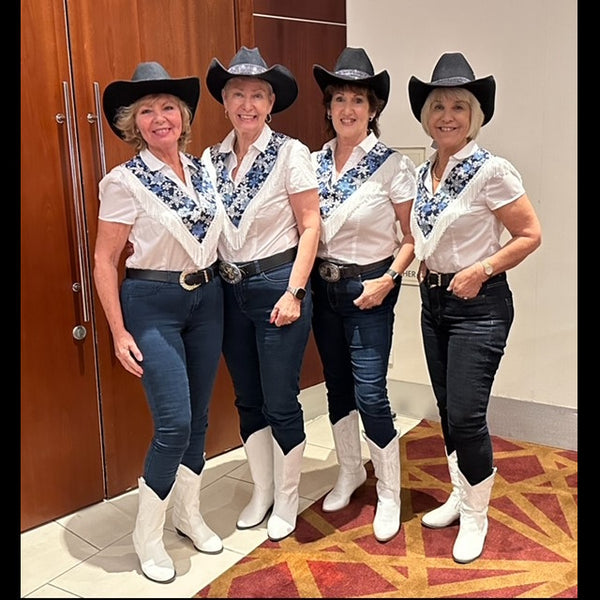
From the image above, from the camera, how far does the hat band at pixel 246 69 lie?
2.27 m

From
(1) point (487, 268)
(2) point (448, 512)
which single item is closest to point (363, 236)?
(1) point (487, 268)

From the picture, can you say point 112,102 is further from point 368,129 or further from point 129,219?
point 368,129

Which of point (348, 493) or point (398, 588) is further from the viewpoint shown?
point (348, 493)

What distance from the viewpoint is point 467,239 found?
221 cm

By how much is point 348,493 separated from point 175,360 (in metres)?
1.01

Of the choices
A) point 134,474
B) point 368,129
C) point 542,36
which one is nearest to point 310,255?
point 368,129

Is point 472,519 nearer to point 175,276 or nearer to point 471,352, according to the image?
point 471,352

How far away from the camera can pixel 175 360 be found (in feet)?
7.14

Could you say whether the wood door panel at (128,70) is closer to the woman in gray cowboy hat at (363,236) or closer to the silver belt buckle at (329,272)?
the woman in gray cowboy hat at (363,236)

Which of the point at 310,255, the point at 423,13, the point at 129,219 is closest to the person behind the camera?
the point at 129,219

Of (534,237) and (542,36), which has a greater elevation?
(542,36)

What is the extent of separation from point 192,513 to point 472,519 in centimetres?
96

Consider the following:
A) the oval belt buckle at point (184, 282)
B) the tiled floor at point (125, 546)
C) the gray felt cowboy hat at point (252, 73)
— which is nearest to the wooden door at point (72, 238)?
the tiled floor at point (125, 546)

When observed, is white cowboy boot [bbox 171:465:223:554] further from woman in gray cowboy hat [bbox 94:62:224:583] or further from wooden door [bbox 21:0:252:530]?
wooden door [bbox 21:0:252:530]
